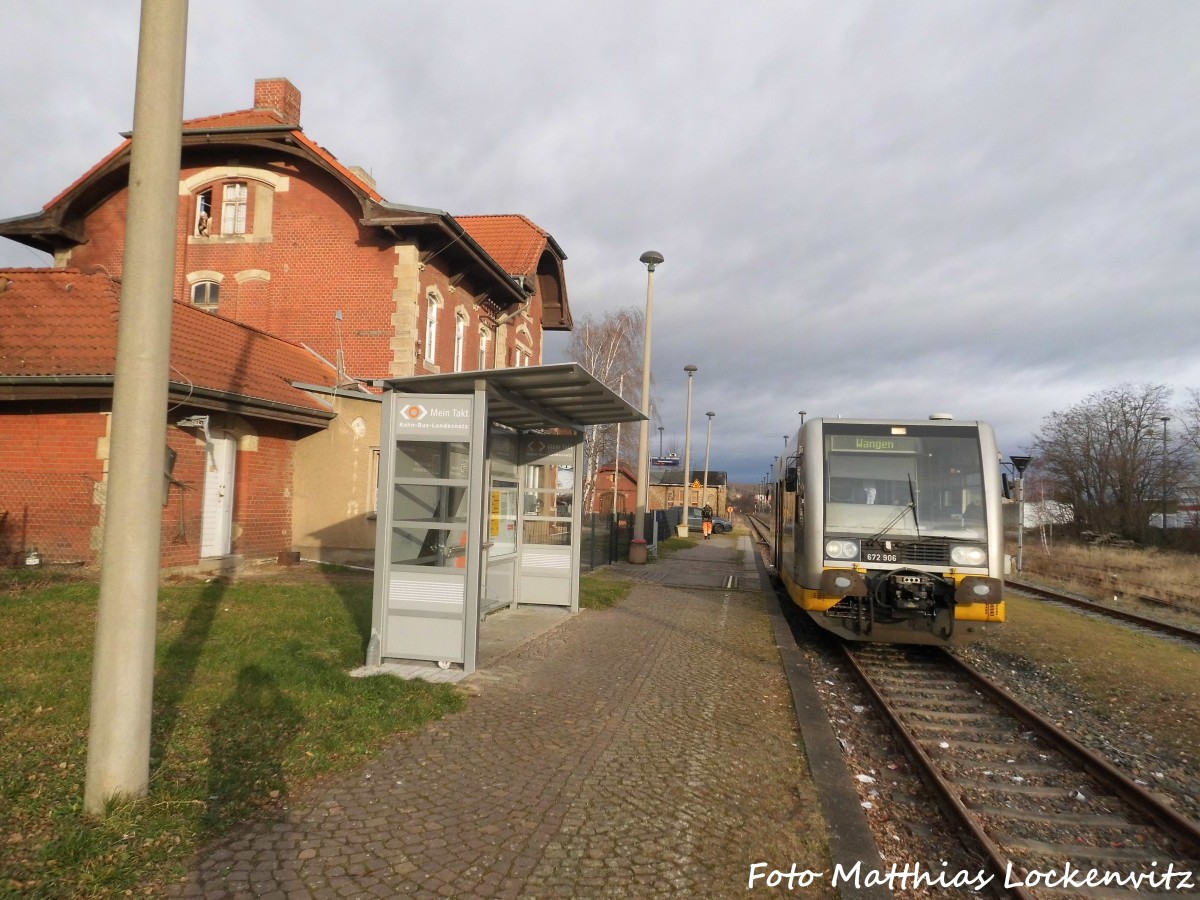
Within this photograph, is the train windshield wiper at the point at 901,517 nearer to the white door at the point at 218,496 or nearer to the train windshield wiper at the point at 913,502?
the train windshield wiper at the point at 913,502

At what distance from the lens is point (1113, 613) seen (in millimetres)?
14867

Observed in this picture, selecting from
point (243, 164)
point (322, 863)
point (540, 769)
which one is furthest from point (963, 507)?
point (243, 164)

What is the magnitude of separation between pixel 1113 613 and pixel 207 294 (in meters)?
21.1

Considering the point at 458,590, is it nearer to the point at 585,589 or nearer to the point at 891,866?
the point at 891,866

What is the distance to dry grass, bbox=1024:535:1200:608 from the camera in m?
19.6

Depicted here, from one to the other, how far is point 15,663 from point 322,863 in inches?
171

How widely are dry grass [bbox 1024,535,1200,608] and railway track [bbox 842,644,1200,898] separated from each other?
13.8 meters

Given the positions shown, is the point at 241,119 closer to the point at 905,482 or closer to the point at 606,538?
the point at 606,538

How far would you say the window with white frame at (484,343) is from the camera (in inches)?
861

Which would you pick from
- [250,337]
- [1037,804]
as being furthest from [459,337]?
[1037,804]

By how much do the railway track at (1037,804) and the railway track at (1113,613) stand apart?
7.21 m

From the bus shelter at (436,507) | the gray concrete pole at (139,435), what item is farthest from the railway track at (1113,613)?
the gray concrete pole at (139,435)

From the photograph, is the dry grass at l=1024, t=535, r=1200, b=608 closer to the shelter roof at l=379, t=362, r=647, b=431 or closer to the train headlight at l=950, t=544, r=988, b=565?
the train headlight at l=950, t=544, r=988, b=565

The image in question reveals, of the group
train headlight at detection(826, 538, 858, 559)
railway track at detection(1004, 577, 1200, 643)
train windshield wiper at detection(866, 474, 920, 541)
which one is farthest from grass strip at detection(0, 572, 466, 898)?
railway track at detection(1004, 577, 1200, 643)
